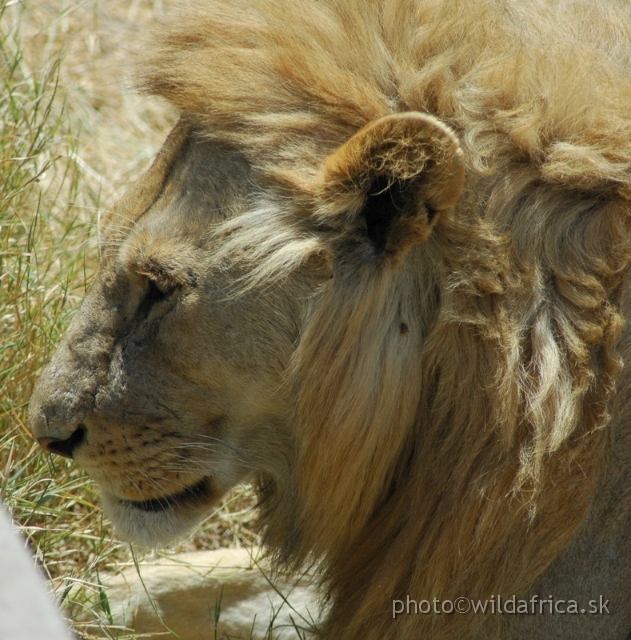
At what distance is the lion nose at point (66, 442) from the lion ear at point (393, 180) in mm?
1019

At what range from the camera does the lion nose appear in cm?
283


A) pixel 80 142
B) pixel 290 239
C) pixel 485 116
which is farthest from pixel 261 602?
pixel 80 142

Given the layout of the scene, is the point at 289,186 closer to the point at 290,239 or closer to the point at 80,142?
the point at 290,239

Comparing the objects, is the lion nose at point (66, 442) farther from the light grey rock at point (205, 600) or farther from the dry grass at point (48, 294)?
the light grey rock at point (205, 600)

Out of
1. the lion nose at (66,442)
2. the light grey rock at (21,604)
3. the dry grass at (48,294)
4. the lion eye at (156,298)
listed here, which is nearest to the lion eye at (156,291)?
the lion eye at (156,298)

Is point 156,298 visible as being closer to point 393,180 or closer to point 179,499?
point 179,499

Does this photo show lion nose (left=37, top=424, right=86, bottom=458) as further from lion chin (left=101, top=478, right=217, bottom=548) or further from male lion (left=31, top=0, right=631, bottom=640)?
lion chin (left=101, top=478, right=217, bottom=548)

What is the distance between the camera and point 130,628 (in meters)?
3.70

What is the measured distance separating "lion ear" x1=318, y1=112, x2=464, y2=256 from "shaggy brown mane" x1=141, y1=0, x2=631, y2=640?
0.21 feet

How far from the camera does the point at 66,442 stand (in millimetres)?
2873

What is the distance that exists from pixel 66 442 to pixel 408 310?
1.15 metres

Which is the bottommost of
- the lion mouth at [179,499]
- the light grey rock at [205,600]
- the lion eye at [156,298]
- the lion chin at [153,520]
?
the light grey rock at [205,600]

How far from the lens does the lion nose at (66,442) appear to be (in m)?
2.83

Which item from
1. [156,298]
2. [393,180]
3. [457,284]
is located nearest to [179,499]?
[156,298]
